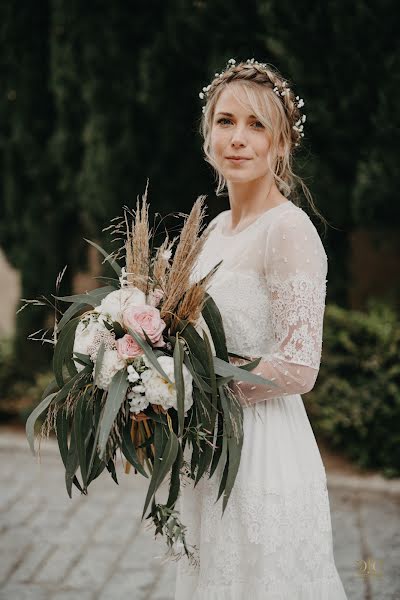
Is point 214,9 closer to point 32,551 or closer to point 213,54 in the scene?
point 213,54

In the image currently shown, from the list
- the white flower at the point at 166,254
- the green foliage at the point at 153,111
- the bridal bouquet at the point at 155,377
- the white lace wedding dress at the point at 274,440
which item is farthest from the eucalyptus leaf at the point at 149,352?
the green foliage at the point at 153,111

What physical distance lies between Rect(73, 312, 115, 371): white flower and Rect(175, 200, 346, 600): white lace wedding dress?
32 centimetres

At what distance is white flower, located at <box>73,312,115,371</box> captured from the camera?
1883mm

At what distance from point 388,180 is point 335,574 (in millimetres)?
2944

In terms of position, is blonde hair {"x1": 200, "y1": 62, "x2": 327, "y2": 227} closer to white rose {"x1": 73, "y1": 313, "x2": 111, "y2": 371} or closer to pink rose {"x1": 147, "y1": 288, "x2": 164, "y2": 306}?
pink rose {"x1": 147, "y1": 288, "x2": 164, "y2": 306}

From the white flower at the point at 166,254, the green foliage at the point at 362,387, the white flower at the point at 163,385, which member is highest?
the white flower at the point at 166,254

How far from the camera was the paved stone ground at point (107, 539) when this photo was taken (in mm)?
3379

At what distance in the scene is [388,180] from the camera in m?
4.50

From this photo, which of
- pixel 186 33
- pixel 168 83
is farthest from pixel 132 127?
pixel 186 33

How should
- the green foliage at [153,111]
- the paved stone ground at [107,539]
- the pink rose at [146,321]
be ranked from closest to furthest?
the pink rose at [146,321], the paved stone ground at [107,539], the green foliage at [153,111]

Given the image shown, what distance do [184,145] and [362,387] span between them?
222 cm

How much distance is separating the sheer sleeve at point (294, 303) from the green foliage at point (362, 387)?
106 inches

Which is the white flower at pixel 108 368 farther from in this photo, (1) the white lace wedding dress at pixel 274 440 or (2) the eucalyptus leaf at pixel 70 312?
(1) the white lace wedding dress at pixel 274 440

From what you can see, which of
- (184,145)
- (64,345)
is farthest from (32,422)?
(184,145)
